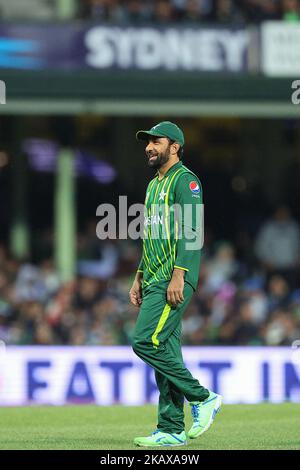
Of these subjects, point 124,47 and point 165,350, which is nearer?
point 165,350

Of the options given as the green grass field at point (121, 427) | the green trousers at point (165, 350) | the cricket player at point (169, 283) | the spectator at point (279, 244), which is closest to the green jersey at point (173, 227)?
the cricket player at point (169, 283)

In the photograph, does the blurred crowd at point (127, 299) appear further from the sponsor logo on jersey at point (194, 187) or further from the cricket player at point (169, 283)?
the sponsor logo on jersey at point (194, 187)

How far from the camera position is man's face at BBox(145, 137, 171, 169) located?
26.3 ft

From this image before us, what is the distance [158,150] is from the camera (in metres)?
8.02

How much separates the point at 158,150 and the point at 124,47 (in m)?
9.55

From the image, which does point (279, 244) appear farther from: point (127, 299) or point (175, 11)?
point (175, 11)

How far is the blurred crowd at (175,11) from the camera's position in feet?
58.2

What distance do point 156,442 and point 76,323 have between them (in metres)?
8.06

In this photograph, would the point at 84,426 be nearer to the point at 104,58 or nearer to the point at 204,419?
the point at 204,419

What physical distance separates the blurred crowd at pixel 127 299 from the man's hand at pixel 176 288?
7.75 m

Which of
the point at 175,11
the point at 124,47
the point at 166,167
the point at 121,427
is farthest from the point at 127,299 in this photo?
the point at 166,167

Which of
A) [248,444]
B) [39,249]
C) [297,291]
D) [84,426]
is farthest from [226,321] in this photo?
[248,444]

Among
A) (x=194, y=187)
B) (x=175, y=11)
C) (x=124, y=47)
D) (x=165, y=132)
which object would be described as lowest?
(x=194, y=187)

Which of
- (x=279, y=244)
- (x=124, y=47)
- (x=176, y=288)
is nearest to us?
(x=176, y=288)
